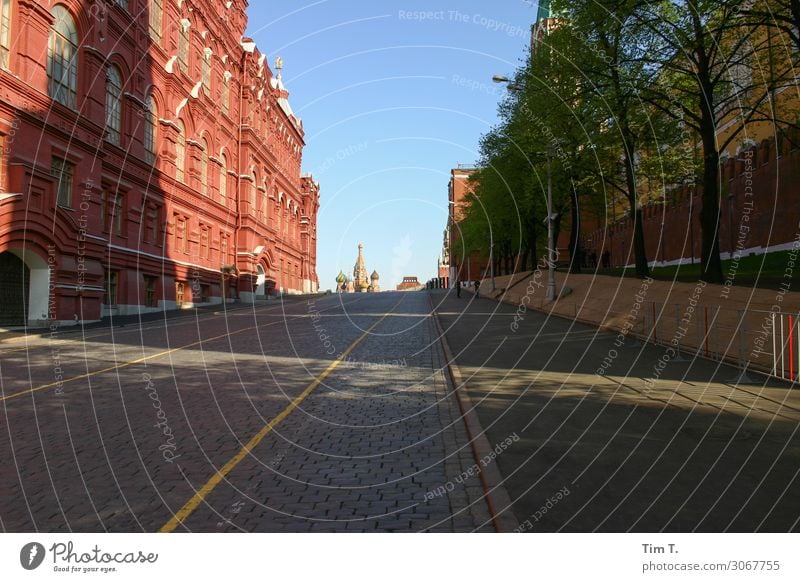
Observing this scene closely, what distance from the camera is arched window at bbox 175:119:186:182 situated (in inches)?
1586

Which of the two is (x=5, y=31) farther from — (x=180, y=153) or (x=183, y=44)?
(x=183, y=44)

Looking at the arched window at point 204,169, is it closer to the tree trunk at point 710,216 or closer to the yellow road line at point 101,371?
the yellow road line at point 101,371

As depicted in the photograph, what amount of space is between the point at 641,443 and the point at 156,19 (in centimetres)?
4044

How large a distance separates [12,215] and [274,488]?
76.3 ft

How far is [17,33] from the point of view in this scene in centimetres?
2423

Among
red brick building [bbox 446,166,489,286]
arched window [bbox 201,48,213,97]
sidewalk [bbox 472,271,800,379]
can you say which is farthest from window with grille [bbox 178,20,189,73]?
red brick building [bbox 446,166,489,286]

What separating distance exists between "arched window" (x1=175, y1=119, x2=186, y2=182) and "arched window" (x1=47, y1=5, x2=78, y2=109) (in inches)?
453

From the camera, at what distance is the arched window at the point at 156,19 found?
121ft

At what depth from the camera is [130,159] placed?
34.3m

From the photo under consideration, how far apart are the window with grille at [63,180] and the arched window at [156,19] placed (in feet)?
43.2

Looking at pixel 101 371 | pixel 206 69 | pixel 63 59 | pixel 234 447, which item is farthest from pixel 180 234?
pixel 234 447

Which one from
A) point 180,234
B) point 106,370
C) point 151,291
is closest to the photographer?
point 106,370

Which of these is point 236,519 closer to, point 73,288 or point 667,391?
point 667,391

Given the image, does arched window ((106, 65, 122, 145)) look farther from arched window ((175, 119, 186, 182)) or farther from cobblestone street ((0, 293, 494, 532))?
cobblestone street ((0, 293, 494, 532))
